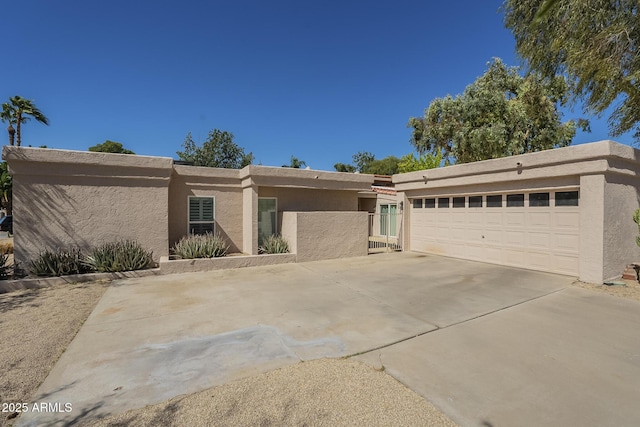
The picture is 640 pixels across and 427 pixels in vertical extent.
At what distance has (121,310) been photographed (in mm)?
6125

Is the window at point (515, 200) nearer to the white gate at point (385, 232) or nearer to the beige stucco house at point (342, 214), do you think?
the beige stucco house at point (342, 214)

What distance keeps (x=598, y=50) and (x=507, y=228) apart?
545cm

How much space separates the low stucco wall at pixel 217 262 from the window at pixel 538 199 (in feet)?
26.0

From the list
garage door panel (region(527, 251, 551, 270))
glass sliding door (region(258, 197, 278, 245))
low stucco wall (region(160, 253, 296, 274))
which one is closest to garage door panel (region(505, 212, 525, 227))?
garage door panel (region(527, 251, 551, 270))

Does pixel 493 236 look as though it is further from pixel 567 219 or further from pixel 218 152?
pixel 218 152

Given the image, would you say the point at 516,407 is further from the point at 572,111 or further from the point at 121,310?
the point at 572,111

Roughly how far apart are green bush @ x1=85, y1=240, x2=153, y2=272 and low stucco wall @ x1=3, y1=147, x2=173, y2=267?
48cm

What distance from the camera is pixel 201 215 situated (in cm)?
1232

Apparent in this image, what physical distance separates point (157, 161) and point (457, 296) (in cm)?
956

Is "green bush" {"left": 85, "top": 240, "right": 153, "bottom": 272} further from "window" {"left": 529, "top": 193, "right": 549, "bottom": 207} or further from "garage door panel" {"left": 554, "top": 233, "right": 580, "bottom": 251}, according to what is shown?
"garage door panel" {"left": 554, "top": 233, "right": 580, "bottom": 251}

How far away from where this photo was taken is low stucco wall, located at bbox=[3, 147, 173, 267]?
8.82m

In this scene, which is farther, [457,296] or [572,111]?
[572,111]

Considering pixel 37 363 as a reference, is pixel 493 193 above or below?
above

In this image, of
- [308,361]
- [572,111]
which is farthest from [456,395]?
[572,111]
